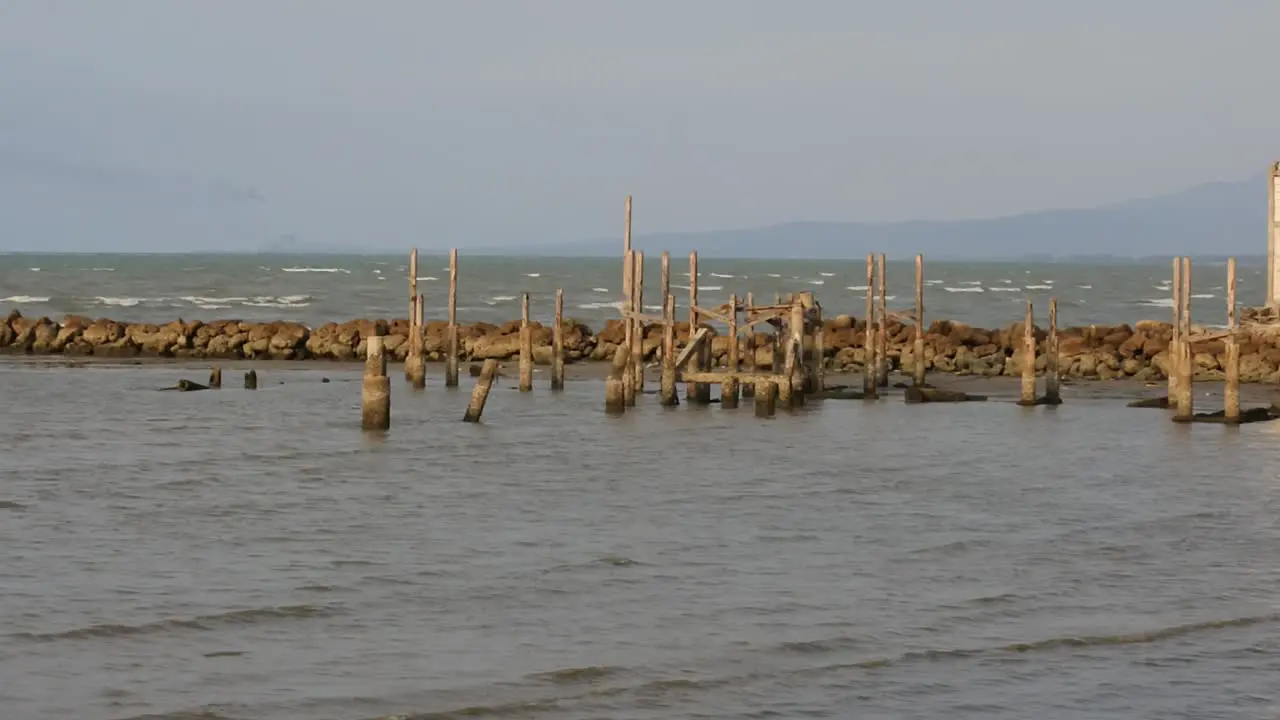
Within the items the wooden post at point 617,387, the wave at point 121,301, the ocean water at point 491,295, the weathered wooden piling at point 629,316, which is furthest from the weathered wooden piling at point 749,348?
the wave at point 121,301

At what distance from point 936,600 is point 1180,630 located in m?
2.02

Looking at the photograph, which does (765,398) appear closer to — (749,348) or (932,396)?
(932,396)

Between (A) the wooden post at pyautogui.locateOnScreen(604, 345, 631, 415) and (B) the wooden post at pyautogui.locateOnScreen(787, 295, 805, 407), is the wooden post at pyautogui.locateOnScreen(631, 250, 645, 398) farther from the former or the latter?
(B) the wooden post at pyautogui.locateOnScreen(787, 295, 805, 407)

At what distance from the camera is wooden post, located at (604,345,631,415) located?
3278 centimetres

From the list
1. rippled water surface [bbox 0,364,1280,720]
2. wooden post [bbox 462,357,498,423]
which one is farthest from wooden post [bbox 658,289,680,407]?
wooden post [bbox 462,357,498,423]

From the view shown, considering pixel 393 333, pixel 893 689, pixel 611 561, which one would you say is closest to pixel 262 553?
pixel 611 561

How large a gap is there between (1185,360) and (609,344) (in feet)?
68.8

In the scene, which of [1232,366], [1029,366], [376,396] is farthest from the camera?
[1029,366]

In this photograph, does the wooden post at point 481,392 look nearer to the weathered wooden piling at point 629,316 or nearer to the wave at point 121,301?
the weathered wooden piling at point 629,316

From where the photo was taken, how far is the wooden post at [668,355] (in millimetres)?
32562

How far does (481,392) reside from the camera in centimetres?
3125

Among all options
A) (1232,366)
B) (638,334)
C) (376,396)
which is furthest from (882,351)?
(376,396)

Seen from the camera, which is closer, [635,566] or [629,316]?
[635,566]

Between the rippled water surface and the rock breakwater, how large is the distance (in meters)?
13.3
